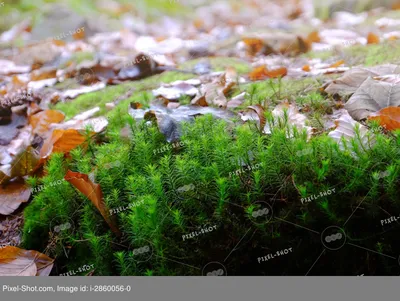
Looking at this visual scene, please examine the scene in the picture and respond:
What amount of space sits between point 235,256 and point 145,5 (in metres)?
5.03

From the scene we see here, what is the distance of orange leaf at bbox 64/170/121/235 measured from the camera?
1404mm

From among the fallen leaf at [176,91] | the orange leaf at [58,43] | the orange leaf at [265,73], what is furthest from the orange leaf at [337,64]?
the orange leaf at [58,43]

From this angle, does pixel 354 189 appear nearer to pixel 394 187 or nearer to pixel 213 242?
pixel 394 187

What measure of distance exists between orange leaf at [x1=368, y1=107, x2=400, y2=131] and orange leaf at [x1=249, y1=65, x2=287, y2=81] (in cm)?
102

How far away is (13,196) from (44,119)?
60 centimetres

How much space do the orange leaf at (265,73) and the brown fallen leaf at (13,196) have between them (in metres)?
1.38

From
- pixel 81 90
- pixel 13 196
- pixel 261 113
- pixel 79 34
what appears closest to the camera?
pixel 261 113

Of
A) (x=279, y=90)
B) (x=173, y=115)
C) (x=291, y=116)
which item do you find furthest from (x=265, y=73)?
(x=173, y=115)

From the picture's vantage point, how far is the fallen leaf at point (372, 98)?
5.27 ft

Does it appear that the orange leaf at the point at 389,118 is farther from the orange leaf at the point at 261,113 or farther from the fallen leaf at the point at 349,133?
the orange leaf at the point at 261,113

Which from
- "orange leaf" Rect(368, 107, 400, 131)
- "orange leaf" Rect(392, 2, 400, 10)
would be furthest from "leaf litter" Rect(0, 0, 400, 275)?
"orange leaf" Rect(392, 2, 400, 10)

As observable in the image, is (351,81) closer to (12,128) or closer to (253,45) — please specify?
(253,45)

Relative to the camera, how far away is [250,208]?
1260 mm
